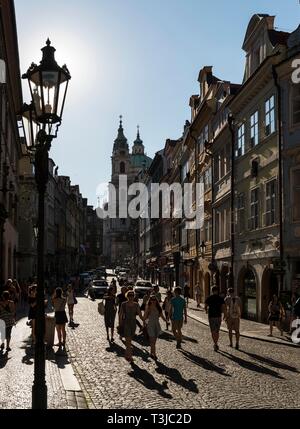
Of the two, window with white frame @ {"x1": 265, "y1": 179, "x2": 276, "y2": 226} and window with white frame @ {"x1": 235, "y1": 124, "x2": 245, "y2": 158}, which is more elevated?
window with white frame @ {"x1": 235, "y1": 124, "x2": 245, "y2": 158}

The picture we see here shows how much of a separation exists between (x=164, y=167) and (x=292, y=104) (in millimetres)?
52453

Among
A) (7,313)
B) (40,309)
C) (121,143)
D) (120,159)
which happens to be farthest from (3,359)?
(121,143)

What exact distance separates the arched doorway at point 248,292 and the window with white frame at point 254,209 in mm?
2102

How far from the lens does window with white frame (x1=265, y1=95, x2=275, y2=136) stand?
2600cm

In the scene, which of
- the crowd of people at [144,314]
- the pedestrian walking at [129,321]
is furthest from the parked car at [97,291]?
the pedestrian walking at [129,321]

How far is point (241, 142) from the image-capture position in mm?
31453

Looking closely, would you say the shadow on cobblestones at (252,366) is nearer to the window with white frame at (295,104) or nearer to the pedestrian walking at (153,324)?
the pedestrian walking at (153,324)

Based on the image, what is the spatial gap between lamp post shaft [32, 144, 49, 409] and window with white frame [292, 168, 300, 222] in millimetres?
16410

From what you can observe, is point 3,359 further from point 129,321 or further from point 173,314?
point 173,314

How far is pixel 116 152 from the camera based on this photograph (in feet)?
570

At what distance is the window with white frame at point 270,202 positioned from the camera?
25891 mm

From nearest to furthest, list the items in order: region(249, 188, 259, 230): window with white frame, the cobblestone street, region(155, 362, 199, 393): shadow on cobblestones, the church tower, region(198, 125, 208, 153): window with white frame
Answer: the cobblestone street < region(155, 362, 199, 393): shadow on cobblestones < region(249, 188, 259, 230): window with white frame < region(198, 125, 208, 153): window with white frame < the church tower

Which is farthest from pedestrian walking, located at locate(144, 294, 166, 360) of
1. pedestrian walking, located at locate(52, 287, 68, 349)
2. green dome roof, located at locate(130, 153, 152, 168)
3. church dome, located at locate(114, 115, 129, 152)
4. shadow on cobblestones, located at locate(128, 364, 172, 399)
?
green dome roof, located at locate(130, 153, 152, 168)

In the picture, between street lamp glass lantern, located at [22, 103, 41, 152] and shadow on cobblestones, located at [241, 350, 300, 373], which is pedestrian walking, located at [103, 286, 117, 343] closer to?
shadow on cobblestones, located at [241, 350, 300, 373]
